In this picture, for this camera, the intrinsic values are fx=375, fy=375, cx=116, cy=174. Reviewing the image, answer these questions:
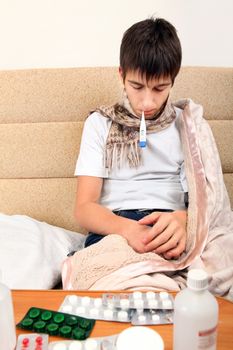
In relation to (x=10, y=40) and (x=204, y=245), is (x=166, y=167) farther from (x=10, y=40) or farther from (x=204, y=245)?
(x=10, y=40)

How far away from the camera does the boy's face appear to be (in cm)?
102

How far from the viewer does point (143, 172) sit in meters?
1.15

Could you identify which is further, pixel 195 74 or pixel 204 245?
pixel 195 74

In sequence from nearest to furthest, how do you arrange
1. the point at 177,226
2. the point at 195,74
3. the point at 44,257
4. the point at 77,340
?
the point at 77,340 < the point at 177,226 < the point at 44,257 < the point at 195,74

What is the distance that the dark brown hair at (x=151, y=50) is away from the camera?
39.3 inches

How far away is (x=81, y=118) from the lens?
1328 mm

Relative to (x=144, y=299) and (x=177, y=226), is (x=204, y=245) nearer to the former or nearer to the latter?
(x=177, y=226)

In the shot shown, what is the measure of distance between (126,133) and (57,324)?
664mm

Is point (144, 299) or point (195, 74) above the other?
point (195, 74)

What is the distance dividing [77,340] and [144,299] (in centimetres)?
14

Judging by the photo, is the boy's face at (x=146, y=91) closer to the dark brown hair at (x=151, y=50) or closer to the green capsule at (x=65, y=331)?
the dark brown hair at (x=151, y=50)

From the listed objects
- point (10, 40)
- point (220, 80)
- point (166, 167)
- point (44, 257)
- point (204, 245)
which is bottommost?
point (44, 257)

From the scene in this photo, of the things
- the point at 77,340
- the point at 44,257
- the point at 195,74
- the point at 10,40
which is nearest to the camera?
the point at 77,340

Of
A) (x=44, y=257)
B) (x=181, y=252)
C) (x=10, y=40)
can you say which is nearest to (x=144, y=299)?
(x=181, y=252)
